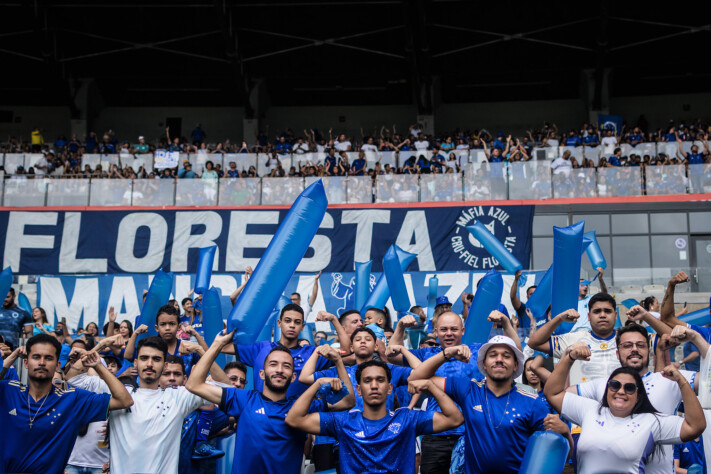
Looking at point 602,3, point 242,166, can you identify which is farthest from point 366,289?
point 602,3

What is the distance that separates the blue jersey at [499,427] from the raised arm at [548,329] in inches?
37.5

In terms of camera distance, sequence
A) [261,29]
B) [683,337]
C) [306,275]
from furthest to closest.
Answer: [261,29]
[306,275]
[683,337]

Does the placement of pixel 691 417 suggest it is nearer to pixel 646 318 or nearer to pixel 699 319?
pixel 646 318

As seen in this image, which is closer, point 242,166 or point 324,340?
point 324,340

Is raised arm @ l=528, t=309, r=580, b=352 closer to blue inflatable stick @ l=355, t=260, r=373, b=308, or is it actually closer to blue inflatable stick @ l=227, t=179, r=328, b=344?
blue inflatable stick @ l=227, t=179, r=328, b=344

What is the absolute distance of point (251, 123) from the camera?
29578mm

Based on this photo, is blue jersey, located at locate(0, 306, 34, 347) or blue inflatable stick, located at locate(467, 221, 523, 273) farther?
blue inflatable stick, located at locate(467, 221, 523, 273)

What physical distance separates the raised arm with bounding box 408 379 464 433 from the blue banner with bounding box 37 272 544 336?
1184 cm

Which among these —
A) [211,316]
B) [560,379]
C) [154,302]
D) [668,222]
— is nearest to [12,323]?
[154,302]

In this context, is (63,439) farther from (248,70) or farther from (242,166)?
(248,70)

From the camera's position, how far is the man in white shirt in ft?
18.5

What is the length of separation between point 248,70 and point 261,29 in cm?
247

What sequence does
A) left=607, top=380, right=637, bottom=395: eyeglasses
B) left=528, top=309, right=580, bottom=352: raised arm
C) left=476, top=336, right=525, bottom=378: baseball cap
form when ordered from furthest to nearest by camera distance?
left=528, top=309, right=580, bottom=352: raised arm → left=476, top=336, right=525, bottom=378: baseball cap → left=607, top=380, right=637, bottom=395: eyeglasses

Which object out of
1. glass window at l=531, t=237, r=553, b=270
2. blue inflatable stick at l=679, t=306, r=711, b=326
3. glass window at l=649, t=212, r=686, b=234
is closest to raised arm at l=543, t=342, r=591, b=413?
blue inflatable stick at l=679, t=306, r=711, b=326
